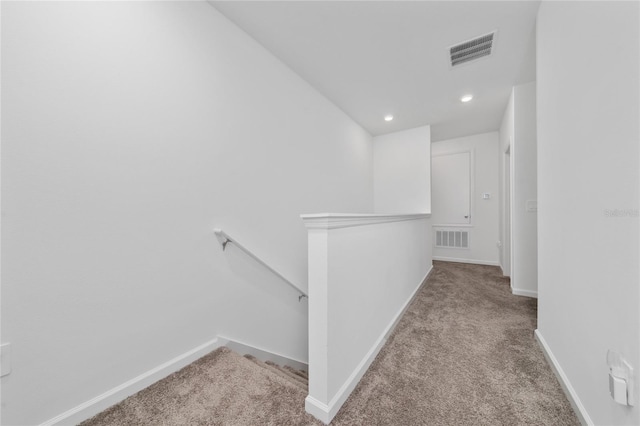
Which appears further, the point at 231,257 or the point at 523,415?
the point at 231,257

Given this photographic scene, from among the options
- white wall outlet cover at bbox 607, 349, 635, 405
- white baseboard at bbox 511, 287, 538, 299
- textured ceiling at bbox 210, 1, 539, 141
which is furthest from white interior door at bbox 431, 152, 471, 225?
white wall outlet cover at bbox 607, 349, 635, 405

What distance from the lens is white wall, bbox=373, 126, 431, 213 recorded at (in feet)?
13.2

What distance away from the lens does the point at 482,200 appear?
459 cm

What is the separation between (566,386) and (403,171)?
3.45 m

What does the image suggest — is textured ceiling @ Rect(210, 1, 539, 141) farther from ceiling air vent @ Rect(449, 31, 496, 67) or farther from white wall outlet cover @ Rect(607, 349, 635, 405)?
white wall outlet cover @ Rect(607, 349, 635, 405)

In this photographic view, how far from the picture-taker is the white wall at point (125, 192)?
0.97 metres

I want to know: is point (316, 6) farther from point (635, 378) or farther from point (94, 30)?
point (635, 378)

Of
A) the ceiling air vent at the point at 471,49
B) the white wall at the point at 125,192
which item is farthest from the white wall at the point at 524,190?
the white wall at the point at 125,192

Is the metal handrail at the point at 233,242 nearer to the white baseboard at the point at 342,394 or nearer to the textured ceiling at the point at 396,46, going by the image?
the white baseboard at the point at 342,394

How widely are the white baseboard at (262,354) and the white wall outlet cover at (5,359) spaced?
38.3 inches

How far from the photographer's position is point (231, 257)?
5.83 feet

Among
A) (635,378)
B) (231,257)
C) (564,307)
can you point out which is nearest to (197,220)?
(231,257)

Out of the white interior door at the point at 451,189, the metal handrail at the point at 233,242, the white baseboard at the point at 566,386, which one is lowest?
the white baseboard at the point at 566,386

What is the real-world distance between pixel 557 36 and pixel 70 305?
2.95 m
